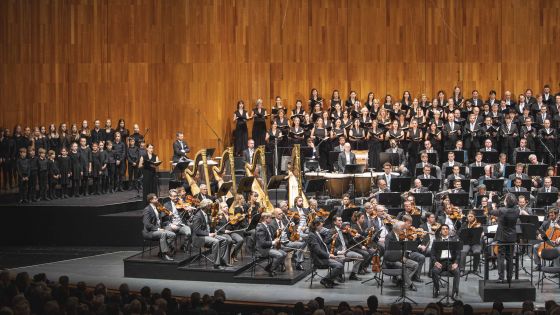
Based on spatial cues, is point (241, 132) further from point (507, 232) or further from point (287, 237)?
point (507, 232)

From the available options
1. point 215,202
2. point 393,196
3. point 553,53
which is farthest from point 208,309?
point 553,53

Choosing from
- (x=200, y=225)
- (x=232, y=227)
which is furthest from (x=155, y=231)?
(x=232, y=227)

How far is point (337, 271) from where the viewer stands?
39.7 ft

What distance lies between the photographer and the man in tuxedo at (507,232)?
444 inches

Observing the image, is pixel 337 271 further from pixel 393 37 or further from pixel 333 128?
pixel 393 37

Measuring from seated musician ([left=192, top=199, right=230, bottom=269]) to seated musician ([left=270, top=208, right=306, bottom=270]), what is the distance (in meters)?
0.81

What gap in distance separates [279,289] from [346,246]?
1321mm

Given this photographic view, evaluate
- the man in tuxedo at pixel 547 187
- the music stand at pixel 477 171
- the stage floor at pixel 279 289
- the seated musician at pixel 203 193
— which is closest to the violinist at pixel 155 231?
the stage floor at pixel 279 289

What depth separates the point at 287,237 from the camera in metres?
A: 12.9

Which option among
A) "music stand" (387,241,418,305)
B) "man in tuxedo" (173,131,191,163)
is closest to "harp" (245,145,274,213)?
→ "man in tuxedo" (173,131,191,163)

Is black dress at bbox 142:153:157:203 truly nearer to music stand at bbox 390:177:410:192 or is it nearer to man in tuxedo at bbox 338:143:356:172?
man in tuxedo at bbox 338:143:356:172

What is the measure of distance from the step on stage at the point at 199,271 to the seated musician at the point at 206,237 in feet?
0.59

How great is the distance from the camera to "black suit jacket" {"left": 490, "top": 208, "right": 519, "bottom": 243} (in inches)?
444

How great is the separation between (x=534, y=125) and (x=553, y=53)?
3693 mm
